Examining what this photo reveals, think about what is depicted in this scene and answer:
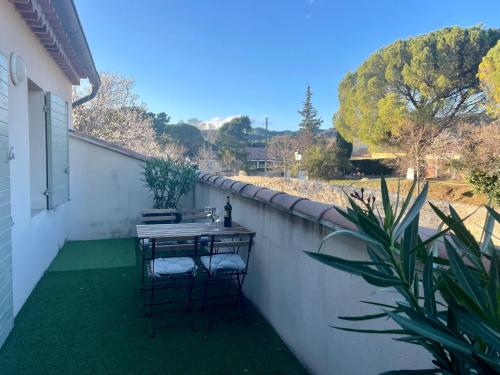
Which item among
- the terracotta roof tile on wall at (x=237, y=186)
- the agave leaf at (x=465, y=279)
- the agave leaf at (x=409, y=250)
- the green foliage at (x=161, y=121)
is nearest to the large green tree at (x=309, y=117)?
the green foliage at (x=161, y=121)

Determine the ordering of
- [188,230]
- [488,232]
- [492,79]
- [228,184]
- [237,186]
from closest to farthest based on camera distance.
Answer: [488,232] < [188,230] < [237,186] < [228,184] < [492,79]

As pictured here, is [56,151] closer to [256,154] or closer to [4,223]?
[4,223]

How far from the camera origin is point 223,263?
350cm

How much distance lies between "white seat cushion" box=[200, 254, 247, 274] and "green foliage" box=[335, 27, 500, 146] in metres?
17.1

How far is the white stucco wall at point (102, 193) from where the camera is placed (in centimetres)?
674

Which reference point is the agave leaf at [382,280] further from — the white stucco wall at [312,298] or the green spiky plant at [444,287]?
the white stucco wall at [312,298]

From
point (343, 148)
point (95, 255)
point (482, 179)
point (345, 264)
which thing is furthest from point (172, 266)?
point (343, 148)

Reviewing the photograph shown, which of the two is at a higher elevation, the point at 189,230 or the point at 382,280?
the point at 382,280

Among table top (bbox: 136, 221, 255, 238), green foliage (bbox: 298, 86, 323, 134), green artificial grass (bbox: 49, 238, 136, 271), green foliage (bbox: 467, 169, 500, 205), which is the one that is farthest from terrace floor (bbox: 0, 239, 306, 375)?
green foliage (bbox: 298, 86, 323, 134)

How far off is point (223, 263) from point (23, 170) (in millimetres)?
2415

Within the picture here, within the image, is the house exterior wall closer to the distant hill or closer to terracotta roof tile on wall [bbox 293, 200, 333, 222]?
terracotta roof tile on wall [bbox 293, 200, 333, 222]

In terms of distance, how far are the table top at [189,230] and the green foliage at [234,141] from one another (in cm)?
2617

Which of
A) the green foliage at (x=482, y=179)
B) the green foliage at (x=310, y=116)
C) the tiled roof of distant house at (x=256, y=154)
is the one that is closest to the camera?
the green foliage at (x=482, y=179)

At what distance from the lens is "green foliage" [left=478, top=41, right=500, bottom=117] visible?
47.4 feet
